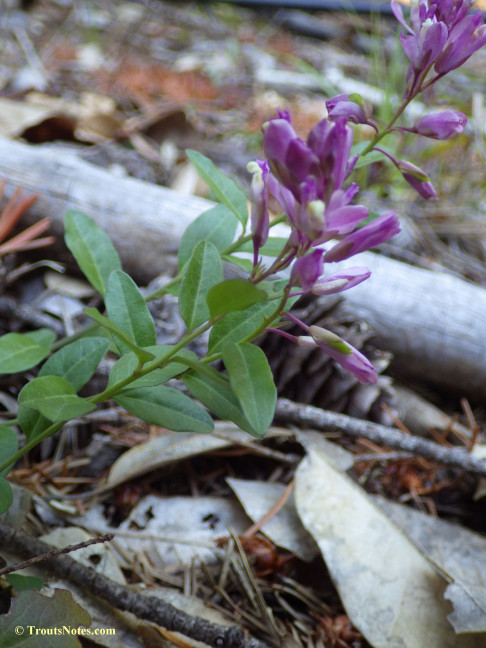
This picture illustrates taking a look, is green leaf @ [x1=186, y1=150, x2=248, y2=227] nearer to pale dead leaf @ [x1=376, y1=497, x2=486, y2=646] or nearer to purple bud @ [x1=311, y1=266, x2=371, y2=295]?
purple bud @ [x1=311, y1=266, x2=371, y2=295]

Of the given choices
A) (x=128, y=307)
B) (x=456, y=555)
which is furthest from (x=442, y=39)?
(x=456, y=555)

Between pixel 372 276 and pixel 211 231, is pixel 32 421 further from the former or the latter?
pixel 372 276

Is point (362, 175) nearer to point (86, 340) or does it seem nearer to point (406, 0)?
point (86, 340)

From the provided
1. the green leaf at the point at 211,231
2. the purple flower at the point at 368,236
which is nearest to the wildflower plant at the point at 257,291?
the purple flower at the point at 368,236

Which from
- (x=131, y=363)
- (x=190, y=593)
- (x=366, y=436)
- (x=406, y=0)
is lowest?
(x=190, y=593)

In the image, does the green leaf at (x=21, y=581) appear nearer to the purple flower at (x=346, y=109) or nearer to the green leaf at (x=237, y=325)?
the green leaf at (x=237, y=325)

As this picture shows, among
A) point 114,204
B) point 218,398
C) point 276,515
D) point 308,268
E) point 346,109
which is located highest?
point 346,109

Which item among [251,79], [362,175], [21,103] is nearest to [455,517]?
→ [362,175]
